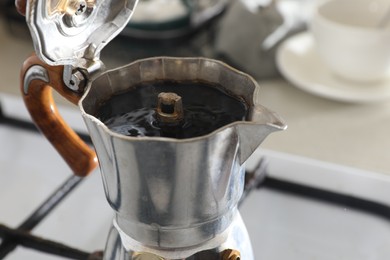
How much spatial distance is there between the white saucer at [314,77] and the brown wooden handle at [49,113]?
0.34 metres

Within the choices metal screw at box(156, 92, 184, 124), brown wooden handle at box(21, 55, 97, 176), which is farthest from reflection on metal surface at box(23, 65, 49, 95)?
metal screw at box(156, 92, 184, 124)

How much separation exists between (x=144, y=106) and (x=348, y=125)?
374mm

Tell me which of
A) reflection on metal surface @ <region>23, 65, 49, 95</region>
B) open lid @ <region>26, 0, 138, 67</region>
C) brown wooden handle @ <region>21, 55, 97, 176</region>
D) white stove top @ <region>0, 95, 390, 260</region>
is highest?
open lid @ <region>26, 0, 138, 67</region>

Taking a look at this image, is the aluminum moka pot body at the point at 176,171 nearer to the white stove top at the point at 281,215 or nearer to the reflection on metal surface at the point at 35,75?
the reflection on metal surface at the point at 35,75

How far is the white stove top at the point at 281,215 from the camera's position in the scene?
581mm

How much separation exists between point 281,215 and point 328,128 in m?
0.15

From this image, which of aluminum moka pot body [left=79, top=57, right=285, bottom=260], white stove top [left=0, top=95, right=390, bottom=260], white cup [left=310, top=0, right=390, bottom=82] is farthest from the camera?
white cup [left=310, top=0, right=390, bottom=82]

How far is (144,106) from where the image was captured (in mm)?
422

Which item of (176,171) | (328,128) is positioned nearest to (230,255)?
(176,171)

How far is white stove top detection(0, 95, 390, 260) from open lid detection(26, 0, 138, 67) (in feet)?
0.78

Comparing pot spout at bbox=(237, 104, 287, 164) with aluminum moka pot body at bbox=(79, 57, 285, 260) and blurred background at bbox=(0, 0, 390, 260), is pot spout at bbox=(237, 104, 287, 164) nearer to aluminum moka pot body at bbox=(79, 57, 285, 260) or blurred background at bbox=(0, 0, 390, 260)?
aluminum moka pot body at bbox=(79, 57, 285, 260)

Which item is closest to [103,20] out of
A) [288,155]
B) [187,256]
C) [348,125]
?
[187,256]

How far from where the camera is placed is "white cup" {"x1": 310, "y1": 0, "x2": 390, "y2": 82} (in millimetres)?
710

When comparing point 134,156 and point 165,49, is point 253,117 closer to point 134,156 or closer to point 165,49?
point 134,156
